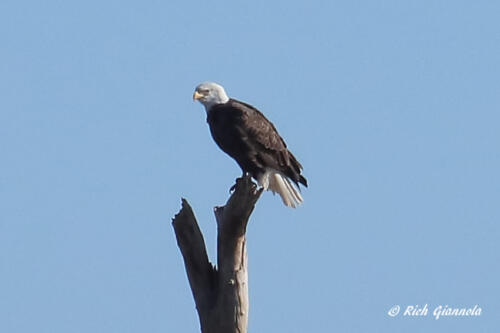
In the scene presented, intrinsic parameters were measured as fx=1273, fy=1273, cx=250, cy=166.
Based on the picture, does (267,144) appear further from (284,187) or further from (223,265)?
(223,265)

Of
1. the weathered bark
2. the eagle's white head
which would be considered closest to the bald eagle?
the eagle's white head

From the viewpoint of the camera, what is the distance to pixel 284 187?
1220cm

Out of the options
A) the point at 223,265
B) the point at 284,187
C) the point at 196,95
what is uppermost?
the point at 196,95

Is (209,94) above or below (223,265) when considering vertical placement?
above

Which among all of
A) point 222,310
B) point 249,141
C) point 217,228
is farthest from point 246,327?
point 249,141

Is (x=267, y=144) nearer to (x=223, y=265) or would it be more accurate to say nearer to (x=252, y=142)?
(x=252, y=142)

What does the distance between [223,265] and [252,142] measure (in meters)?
3.09

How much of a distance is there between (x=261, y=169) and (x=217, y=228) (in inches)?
117

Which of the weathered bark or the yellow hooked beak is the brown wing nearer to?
the yellow hooked beak

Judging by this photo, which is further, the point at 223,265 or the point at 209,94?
the point at 209,94

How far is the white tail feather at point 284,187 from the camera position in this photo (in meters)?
12.1

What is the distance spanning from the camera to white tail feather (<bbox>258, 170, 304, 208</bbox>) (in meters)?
12.1

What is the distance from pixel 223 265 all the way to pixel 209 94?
337cm

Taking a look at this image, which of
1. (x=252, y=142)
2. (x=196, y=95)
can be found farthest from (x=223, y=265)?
(x=196, y=95)
